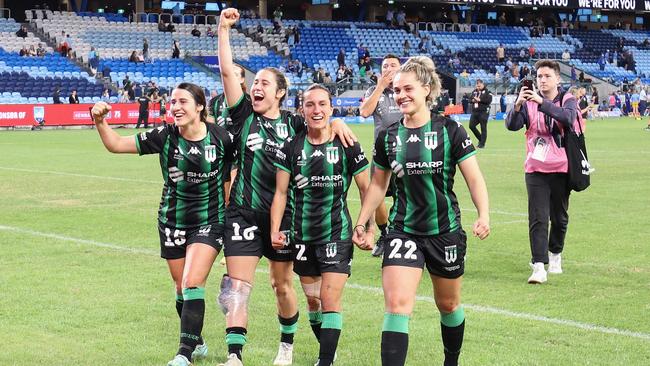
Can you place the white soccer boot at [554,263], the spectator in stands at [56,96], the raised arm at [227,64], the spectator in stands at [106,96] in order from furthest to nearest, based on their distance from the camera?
1. the spectator in stands at [106,96]
2. the spectator in stands at [56,96]
3. the white soccer boot at [554,263]
4. the raised arm at [227,64]

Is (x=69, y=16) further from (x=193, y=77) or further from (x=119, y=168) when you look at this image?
(x=119, y=168)

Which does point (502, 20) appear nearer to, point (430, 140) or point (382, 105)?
point (382, 105)

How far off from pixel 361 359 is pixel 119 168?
1730 cm

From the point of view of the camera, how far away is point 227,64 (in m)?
7.35

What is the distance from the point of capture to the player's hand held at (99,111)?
270 inches

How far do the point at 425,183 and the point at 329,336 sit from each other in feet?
3.83

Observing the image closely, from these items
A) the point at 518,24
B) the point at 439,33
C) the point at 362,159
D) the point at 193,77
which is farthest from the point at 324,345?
the point at 518,24

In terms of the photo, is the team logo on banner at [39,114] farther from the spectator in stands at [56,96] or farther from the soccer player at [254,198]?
the soccer player at [254,198]

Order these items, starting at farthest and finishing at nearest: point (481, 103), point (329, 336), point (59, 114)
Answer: point (59, 114) < point (481, 103) < point (329, 336)

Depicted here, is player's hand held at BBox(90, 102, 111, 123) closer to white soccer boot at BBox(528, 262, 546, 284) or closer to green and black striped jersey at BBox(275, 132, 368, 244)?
green and black striped jersey at BBox(275, 132, 368, 244)

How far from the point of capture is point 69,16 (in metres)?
54.4

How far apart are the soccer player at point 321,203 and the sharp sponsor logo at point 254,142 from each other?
0.29m

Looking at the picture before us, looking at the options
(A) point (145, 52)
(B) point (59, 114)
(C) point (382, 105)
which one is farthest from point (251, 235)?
(A) point (145, 52)

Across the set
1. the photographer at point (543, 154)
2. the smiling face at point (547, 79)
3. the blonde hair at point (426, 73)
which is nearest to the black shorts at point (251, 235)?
the blonde hair at point (426, 73)
